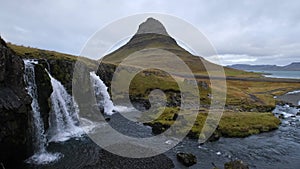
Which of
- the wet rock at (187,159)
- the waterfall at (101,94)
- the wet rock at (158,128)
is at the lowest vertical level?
the wet rock at (187,159)

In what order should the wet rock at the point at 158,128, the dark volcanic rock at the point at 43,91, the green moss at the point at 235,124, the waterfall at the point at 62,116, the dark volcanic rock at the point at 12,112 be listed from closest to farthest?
the dark volcanic rock at the point at 12,112 < the dark volcanic rock at the point at 43,91 < the waterfall at the point at 62,116 < the wet rock at the point at 158,128 < the green moss at the point at 235,124

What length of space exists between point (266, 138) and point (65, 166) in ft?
104

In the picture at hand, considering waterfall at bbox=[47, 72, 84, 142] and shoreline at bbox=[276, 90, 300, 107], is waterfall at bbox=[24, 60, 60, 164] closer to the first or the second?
waterfall at bbox=[47, 72, 84, 142]

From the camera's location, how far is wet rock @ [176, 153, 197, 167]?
28.1 metres

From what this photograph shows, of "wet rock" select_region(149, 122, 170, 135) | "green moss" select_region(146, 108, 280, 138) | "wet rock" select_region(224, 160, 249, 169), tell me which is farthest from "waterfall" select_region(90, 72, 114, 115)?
"wet rock" select_region(224, 160, 249, 169)

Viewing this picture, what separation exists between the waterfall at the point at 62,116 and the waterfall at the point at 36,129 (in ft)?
10.3

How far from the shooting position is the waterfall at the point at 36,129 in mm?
28719

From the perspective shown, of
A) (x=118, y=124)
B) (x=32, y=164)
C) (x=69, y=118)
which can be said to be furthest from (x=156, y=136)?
(x=32, y=164)

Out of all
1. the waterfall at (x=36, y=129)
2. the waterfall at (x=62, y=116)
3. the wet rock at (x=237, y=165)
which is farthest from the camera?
the waterfall at (x=62, y=116)

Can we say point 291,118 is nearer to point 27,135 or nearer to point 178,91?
point 178,91

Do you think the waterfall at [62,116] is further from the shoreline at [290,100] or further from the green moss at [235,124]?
the shoreline at [290,100]

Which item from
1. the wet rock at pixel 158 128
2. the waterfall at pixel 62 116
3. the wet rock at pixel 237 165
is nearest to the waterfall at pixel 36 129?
the waterfall at pixel 62 116

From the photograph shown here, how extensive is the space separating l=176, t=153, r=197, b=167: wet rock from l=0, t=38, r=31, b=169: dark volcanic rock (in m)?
17.9

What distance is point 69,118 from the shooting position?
4112 cm
